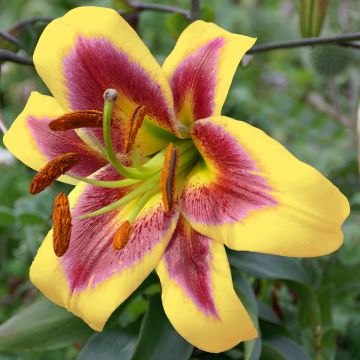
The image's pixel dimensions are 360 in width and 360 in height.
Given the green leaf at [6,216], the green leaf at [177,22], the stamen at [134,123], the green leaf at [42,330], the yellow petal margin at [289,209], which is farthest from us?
the green leaf at [6,216]

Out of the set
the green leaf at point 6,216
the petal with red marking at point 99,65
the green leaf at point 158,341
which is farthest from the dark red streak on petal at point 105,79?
the green leaf at point 6,216

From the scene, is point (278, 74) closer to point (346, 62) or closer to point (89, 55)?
point (346, 62)

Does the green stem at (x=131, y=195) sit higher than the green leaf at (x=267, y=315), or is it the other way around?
the green stem at (x=131, y=195)

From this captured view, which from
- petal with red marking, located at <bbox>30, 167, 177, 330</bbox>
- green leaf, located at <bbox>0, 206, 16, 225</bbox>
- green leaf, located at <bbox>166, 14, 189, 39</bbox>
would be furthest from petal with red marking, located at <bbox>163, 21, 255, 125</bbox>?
green leaf, located at <bbox>0, 206, 16, 225</bbox>

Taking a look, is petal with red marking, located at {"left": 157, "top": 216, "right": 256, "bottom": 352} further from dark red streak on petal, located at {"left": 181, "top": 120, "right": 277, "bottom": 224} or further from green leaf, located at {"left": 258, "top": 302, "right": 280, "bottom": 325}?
green leaf, located at {"left": 258, "top": 302, "right": 280, "bottom": 325}

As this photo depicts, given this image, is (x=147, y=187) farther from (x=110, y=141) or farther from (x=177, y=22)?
(x=177, y=22)

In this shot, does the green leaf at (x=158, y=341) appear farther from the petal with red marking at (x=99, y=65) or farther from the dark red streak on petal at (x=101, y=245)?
the petal with red marking at (x=99, y=65)

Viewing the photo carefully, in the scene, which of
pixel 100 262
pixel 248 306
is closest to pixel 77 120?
pixel 100 262
